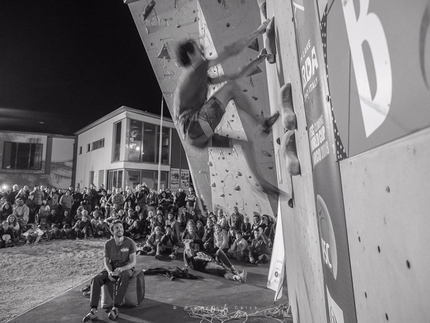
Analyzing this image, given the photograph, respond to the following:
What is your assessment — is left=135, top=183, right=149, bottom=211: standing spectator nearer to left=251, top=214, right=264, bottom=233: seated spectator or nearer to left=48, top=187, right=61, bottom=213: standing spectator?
left=48, top=187, right=61, bottom=213: standing spectator

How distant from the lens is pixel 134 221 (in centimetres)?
834

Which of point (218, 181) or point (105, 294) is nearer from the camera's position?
point (105, 294)

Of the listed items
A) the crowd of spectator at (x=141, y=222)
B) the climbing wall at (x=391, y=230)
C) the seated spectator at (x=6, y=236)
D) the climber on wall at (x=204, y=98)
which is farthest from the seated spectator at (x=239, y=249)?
the climbing wall at (x=391, y=230)

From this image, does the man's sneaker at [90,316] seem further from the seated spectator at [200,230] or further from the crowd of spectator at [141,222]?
the seated spectator at [200,230]

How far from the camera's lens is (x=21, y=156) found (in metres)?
16.1

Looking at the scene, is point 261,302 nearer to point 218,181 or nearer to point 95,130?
point 218,181

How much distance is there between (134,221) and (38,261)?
3.03 m

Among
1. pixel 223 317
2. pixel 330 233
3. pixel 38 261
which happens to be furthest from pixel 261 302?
pixel 38 261

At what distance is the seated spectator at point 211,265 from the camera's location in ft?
15.1

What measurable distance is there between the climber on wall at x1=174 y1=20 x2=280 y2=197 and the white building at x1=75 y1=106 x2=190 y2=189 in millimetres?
10194

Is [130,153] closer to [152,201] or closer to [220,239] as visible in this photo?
[152,201]

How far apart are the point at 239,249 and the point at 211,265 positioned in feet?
4.08

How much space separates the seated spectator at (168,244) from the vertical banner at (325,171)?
18.3 feet

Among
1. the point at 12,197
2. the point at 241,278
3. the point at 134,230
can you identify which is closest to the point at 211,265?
the point at 241,278
